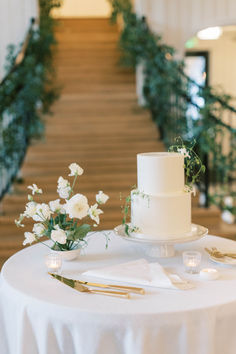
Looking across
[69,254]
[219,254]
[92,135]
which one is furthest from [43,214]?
[92,135]

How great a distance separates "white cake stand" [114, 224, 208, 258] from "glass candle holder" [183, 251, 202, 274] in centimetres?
11

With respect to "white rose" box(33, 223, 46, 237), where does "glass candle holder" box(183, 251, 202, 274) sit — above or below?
below

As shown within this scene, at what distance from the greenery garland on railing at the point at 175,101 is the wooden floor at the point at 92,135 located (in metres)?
0.32

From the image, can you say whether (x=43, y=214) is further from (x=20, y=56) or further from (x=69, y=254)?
(x=20, y=56)

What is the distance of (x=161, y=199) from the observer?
237 centimetres

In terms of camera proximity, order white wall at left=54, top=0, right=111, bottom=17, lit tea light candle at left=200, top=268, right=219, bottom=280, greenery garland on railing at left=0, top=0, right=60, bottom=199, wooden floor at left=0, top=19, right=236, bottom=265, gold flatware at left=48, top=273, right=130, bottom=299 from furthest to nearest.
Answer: white wall at left=54, top=0, right=111, bottom=17 < greenery garland on railing at left=0, top=0, right=60, bottom=199 < wooden floor at left=0, top=19, right=236, bottom=265 < lit tea light candle at left=200, top=268, right=219, bottom=280 < gold flatware at left=48, top=273, right=130, bottom=299

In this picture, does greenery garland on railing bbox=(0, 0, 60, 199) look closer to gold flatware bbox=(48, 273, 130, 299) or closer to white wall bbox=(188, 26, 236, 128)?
gold flatware bbox=(48, 273, 130, 299)

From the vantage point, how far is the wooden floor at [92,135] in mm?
5398

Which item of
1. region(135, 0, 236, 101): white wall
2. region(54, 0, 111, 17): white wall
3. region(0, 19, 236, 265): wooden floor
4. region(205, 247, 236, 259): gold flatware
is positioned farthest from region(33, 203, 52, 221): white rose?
region(54, 0, 111, 17): white wall

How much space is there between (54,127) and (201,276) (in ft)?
17.1

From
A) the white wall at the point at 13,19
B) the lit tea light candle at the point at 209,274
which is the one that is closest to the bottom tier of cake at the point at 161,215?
the lit tea light candle at the point at 209,274

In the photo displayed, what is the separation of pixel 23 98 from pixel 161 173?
443cm

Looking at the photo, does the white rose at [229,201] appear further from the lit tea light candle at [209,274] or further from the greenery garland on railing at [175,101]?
the lit tea light candle at [209,274]

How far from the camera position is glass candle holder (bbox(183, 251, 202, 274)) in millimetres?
2240
